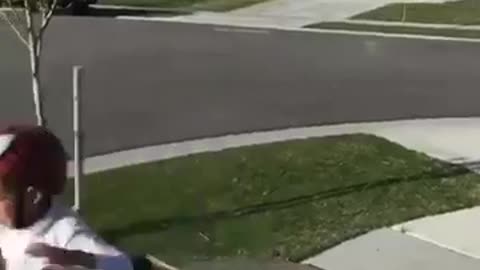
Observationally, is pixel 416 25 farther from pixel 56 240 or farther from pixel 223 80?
pixel 56 240

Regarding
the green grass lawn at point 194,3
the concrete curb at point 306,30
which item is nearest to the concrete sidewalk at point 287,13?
the concrete curb at point 306,30

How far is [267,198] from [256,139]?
2916 mm

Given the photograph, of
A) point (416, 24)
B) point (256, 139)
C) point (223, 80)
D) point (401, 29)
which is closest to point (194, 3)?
→ point (416, 24)

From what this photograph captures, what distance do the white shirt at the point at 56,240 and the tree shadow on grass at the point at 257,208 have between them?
581 centimetres

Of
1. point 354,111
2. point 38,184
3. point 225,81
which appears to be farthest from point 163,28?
point 38,184

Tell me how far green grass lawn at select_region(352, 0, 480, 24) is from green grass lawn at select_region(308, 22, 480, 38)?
1.16 metres

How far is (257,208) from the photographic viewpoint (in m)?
8.77

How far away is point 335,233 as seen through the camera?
8.17 m

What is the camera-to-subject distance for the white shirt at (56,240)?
6.49 feet

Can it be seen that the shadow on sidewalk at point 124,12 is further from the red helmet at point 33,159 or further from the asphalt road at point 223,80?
the red helmet at point 33,159

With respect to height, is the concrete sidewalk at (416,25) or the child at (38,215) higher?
the child at (38,215)

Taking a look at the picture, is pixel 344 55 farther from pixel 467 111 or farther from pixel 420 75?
pixel 467 111

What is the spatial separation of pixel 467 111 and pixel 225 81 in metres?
3.62

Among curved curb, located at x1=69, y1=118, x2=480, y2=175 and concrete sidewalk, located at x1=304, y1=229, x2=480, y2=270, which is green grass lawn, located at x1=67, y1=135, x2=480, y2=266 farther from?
curved curb, located at x1=69, y1=118, x2=480, y2=175
